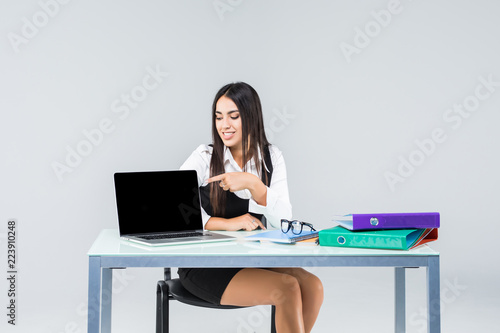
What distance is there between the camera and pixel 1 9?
4.09 m

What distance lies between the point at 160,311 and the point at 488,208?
3243mm

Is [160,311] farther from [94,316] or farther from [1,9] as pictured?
[1,9]

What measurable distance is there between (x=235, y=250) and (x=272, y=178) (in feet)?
2.85

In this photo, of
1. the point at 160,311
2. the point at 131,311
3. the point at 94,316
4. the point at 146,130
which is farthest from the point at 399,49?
the point at 94,316

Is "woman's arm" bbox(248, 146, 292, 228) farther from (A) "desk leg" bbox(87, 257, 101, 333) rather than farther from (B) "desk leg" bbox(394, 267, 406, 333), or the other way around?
(A) "desk leg" bbox(87, 257, 101, 333)

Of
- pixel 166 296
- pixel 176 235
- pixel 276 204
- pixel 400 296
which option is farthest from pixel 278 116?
pixel 176 235

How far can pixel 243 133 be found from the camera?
264cm
